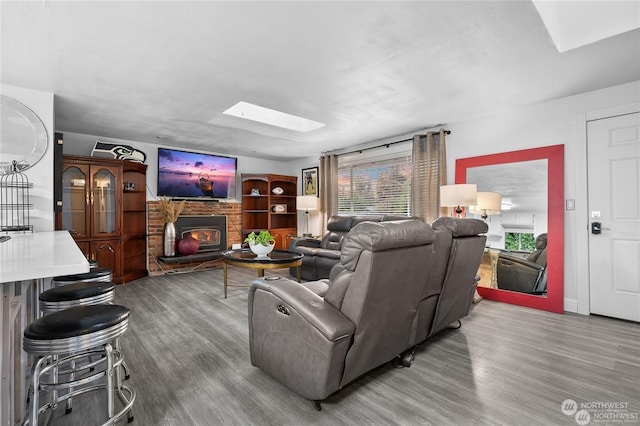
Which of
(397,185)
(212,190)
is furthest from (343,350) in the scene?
(212,190)

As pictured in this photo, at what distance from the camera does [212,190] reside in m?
6.30

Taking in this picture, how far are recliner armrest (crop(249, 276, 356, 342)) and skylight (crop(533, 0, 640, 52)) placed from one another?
8.00ft

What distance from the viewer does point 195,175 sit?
6066 mm

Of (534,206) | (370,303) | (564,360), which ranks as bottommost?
(564,360)

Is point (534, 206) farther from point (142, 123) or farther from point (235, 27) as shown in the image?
point (142, 123)

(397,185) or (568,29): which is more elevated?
(568,29)

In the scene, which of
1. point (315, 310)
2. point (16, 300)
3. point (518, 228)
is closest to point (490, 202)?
point (518, 228)

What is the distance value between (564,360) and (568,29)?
8.38ft

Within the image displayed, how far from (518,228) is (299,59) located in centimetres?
330

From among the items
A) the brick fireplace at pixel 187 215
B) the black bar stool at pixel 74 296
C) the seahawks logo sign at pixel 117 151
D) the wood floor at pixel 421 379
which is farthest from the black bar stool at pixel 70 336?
the brick fireplace at pixel 187 215

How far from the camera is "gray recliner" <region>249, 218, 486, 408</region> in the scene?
1574mm

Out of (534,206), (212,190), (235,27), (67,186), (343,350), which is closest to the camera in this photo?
(343,350)

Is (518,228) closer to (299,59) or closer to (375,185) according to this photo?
(375,185)

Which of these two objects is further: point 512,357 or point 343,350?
point 512,357
